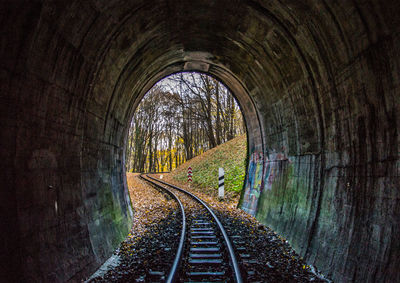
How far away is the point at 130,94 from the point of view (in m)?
6.61

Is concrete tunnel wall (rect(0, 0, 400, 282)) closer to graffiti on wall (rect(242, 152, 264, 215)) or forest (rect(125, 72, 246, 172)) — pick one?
graffiti on wall (rect(242, 152, 264, 215))

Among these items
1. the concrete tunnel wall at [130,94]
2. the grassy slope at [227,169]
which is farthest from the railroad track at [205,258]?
the grassy slope at [227,169]

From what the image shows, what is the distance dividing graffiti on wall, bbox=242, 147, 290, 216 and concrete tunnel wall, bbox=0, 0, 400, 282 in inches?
21.4

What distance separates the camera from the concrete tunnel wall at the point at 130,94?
2.71m

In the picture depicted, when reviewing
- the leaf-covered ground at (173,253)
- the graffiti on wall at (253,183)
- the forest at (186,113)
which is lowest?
the leaf-covered ground at (173,253)

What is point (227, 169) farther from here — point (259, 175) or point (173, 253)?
point (173, 253)

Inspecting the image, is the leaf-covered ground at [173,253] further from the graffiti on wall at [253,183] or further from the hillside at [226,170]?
the hillside at [226,170]

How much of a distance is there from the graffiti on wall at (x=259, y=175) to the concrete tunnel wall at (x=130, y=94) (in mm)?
544

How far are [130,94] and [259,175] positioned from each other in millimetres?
4886

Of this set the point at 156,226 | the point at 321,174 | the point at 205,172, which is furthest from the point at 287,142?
the point at 205,172

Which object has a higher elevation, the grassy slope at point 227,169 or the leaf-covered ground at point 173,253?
the grassy slope at point 227,169

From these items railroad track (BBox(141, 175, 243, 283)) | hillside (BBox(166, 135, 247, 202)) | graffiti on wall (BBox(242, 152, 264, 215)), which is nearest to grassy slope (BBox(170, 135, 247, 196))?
hillside (BBox(166, 135, 247, 202))

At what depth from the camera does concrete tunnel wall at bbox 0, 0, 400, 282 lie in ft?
8.89

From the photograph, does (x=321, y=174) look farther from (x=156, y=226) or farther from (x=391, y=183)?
(x=156, y=226)
